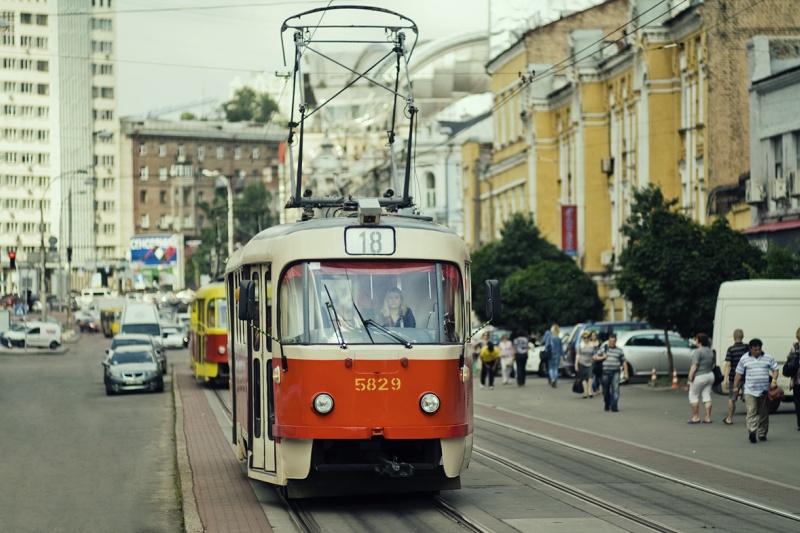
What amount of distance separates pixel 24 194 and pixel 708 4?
116 meters

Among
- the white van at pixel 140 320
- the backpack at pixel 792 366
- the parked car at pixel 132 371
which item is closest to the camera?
the backpack at pixel 792 366

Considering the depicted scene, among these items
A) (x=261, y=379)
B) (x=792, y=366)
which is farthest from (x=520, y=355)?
(x=261, y=379)

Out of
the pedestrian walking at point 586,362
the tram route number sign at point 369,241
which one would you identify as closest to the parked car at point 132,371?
the pedestrian walking at point 586,362

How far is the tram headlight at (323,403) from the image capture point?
14.0 m

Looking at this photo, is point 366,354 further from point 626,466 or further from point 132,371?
point 132,371

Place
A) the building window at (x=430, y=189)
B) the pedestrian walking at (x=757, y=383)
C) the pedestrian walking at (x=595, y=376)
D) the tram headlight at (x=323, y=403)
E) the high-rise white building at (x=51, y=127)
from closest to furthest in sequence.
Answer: the tram headlight at (x=323, y=403) → the pedestrian walking at (x=757, y=383) → the pedestrian walking at (x=595, y=376) → the building window at (x=430, y=189) → the high-rise white building at (x=51, y=127)

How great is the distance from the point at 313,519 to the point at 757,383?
32.4 ft

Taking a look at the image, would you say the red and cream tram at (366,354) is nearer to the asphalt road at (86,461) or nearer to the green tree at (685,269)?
the asphalt road at (86,461)

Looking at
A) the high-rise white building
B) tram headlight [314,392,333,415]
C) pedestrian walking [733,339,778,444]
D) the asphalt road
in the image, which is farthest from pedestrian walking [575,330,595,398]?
the high-rise white building

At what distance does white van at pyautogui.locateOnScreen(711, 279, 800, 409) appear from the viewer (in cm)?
2925

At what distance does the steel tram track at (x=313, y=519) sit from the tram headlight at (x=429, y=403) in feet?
3.46

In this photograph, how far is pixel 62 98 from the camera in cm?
15338

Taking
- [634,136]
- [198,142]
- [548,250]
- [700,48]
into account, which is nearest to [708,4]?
[700,48]

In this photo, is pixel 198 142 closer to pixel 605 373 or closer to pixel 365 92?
pixel 365 92
